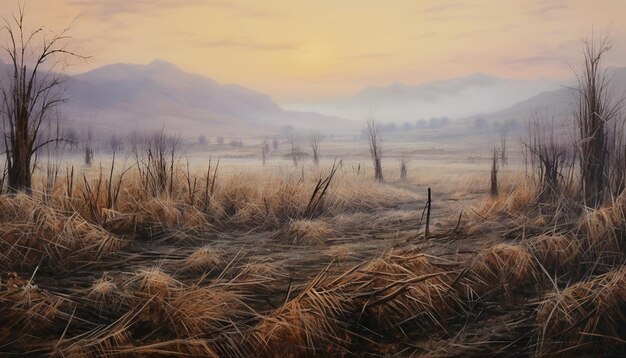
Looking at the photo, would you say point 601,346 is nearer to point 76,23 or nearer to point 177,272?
point 177,272

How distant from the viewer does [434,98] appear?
2.78 meters

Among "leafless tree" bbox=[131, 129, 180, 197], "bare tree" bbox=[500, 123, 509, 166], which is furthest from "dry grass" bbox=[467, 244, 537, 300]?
"leafless tree" bbox=[131, 129, 180, 197]

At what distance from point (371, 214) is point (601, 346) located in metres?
1.03

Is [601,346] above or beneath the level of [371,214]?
beneath

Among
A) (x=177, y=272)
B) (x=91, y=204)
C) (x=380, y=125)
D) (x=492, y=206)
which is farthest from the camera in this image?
(x=380, y=125)

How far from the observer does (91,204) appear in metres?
2.34

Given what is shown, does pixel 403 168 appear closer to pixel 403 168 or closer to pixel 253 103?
pixel 403 168

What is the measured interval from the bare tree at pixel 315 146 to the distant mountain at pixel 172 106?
1.7 inches

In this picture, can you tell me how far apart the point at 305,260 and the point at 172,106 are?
1.02 meters

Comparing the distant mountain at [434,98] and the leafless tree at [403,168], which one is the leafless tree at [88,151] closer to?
the distant mountain at [434,98]

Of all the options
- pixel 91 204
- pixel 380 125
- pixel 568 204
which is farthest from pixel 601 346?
pixel 91 204

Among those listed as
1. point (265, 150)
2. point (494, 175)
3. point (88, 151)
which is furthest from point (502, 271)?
A: point (88, 151)

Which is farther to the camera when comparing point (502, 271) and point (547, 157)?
point (547, 157)

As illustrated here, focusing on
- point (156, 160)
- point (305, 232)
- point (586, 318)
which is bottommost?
point (586, 318)
